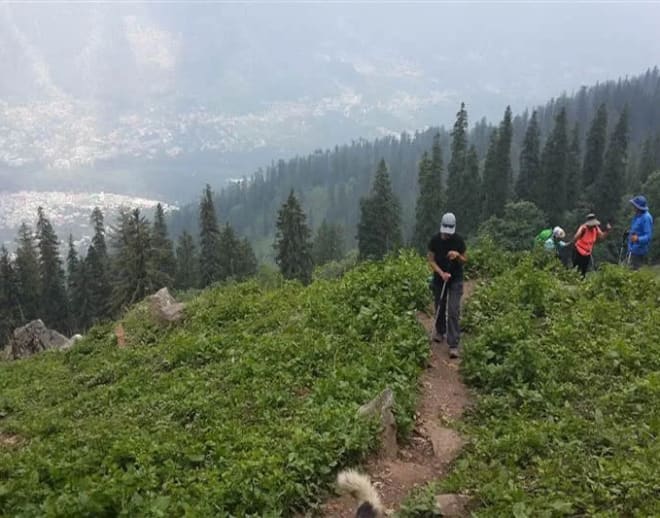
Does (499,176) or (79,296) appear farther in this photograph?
(499,176)

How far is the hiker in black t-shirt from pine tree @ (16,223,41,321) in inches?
2371

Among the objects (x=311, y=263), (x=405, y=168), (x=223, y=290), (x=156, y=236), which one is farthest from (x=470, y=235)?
(x=405, y=168)

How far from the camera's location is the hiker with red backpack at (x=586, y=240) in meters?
15.0

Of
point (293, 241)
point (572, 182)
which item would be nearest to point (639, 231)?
point (293, 241)

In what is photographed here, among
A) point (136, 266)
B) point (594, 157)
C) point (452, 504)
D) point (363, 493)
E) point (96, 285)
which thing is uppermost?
point (594, 157)

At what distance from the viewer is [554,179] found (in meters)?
76.9

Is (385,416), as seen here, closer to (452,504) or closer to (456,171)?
(452,504)

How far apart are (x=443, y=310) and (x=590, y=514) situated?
19.0 feet

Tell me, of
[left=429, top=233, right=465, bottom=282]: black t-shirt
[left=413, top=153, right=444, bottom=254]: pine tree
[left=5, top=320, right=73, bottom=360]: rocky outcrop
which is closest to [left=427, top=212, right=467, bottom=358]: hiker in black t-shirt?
[left=429, top=233, right=465, bottom=282]: black t-shirt

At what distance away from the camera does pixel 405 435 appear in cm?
879

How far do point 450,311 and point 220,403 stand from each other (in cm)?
451

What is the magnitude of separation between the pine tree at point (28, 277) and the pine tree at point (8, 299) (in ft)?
1.74

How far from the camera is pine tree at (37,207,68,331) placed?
64875 mm


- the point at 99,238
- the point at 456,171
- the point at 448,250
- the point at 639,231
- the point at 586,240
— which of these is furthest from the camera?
the point at 456,171
